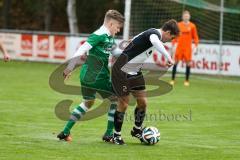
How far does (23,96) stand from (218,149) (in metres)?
7.55

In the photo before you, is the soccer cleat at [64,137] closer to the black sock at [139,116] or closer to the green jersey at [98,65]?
the green jersey at [98,65]

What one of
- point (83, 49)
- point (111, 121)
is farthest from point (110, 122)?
point (83, 49)

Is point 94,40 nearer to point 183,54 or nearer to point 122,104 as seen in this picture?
point 122,104

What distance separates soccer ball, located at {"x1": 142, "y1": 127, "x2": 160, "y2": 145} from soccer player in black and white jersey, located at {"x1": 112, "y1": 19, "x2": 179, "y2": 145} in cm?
18

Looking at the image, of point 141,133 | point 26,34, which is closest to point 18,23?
point 26,34

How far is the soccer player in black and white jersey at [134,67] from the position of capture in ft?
35.1

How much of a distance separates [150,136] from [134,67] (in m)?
1.06

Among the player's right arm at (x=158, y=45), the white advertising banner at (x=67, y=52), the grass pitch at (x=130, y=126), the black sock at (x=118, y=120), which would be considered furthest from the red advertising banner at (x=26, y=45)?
the player's right arm at (x=158, y=45)

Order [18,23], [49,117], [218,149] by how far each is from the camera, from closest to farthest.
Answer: [218,149] → [49,117] → [18,23]

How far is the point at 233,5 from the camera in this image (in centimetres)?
2891

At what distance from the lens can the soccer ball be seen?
10.8 m

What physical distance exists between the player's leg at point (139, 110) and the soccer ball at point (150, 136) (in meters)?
0.13

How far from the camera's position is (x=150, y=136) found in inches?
424

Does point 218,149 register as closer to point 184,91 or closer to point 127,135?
point 127,135
